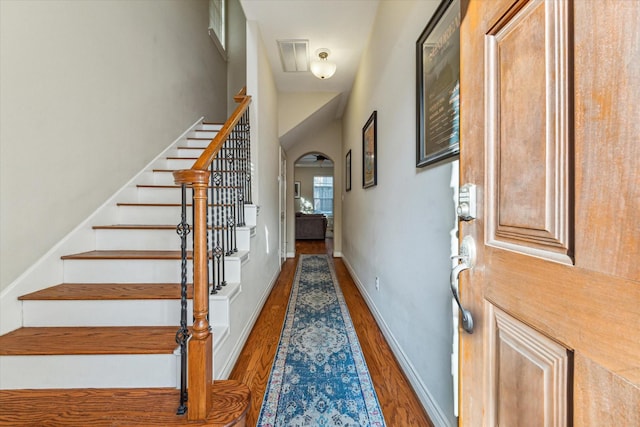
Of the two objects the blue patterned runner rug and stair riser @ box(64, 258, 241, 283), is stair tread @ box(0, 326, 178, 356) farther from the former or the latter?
the blue patterned runner rug

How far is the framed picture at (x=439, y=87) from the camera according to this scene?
115 centimetres

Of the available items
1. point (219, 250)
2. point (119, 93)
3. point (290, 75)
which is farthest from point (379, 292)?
point (290, 75)

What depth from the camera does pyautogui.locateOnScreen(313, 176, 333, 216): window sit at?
37.2 ft

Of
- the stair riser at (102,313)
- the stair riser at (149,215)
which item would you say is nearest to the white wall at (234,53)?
the stair riser at (149,215)

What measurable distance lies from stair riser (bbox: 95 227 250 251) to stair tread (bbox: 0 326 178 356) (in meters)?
0.67

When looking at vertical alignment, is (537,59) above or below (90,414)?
above

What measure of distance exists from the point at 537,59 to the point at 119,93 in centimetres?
280

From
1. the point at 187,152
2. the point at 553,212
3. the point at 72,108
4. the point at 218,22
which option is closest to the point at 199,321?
the point at 553,212

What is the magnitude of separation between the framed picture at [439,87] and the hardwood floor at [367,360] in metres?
1.27

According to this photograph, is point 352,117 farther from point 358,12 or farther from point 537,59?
point 537,59

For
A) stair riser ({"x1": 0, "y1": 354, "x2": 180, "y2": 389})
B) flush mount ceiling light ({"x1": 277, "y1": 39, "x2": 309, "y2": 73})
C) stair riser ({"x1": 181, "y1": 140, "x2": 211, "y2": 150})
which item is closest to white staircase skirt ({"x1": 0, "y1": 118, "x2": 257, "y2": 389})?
stair riser ({"x1": 0, "y1": 354, "x2": 180, "y2": 389})

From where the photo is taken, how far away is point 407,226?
1.73 meters

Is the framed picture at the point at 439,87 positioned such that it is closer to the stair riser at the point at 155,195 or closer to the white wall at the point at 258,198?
the white wall at the point at 258,198

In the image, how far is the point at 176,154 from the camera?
10.3 ft
